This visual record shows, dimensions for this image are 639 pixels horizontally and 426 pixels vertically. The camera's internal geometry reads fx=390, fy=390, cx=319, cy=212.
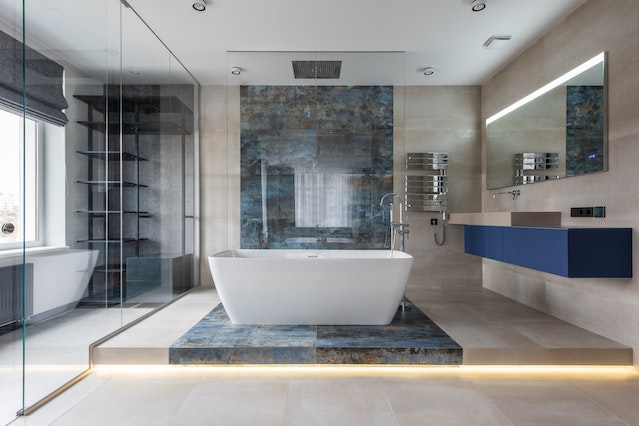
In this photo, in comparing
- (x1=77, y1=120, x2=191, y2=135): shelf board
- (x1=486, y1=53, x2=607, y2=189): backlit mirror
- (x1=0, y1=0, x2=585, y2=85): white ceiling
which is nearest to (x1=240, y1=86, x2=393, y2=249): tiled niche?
(x1=0, y1=0, x2=585, y2=85): white ceiling

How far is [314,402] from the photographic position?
2209 millimetres

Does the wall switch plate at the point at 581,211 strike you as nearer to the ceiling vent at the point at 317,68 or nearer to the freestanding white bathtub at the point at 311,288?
the freestanding white bathtub at the point at 311,288

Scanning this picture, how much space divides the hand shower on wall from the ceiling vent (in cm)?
149

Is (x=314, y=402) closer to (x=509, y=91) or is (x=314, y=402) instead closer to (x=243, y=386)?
(x=243, y=386)

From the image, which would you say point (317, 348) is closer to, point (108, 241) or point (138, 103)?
point (108, 241)

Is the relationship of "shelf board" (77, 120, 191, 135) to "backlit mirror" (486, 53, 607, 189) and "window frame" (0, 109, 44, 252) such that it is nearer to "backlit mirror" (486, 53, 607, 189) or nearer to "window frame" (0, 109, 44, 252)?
"window frame" (0, 109, 44, 252)

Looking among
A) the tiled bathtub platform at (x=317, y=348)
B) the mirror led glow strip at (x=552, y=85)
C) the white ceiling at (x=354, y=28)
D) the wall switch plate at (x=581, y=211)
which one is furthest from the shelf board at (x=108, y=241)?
the mirror led glow strip at (x=552, y=85)

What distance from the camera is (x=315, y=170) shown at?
154 inches

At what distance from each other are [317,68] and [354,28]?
1.90 feet

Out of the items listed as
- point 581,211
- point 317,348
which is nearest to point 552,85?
point 581,211

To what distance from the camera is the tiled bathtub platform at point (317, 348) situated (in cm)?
267

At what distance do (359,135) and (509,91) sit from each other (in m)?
1.81

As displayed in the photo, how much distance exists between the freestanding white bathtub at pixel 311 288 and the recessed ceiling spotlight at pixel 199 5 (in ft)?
6.60

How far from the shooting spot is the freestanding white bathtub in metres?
3.01
